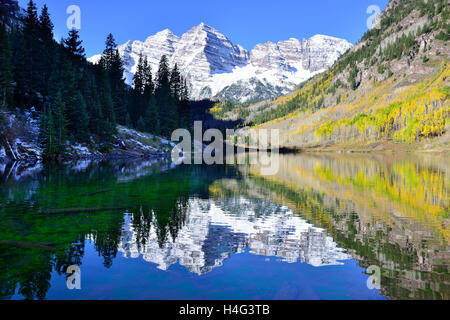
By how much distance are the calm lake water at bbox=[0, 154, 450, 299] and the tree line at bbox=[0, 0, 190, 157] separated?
45069mm

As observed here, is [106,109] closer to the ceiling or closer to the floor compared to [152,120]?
closer to the floor

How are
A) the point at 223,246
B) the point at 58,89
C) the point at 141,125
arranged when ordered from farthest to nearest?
the point at 141,125, the point at 58,89, the point at 223,246

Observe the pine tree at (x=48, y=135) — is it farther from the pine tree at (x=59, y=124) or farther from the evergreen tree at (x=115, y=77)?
the evergreen tree at (x=115, y=77)

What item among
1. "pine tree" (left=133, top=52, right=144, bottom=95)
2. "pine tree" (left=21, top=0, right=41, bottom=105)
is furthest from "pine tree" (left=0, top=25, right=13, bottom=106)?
"pine tree" (left=133, top=52, right=144, bottom=95)

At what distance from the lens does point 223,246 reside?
1441cm

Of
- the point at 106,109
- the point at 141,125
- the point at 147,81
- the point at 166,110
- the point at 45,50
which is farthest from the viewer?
the point at 147,81

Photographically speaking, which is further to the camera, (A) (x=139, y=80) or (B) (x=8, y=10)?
(A) (x=139, y=80)

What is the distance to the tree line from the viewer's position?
62656 millimetres

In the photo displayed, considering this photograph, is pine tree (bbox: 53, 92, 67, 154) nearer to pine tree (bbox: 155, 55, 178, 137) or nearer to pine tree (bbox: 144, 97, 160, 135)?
pine tree (bbox: 144, 97, 160, 135)

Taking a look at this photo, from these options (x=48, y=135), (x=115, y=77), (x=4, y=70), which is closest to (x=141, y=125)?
(x=115, y=77)

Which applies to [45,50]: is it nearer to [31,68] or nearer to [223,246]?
[31,68]

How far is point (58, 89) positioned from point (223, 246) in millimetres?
68353

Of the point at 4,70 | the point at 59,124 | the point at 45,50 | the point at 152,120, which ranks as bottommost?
the point at 59,124

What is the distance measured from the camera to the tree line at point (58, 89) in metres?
62.7
